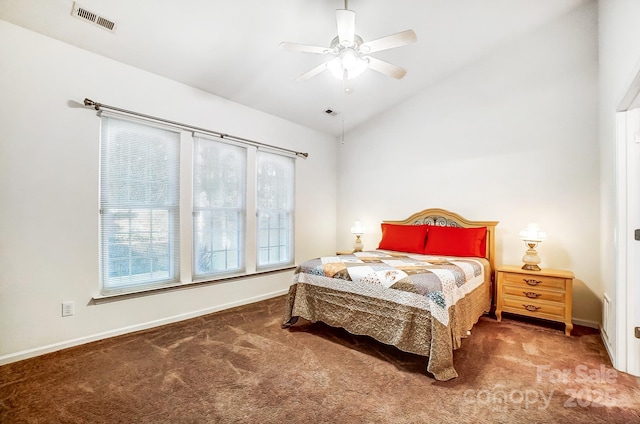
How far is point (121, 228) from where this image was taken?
9.39 feet

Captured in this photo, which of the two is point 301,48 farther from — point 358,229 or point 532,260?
point 532,260

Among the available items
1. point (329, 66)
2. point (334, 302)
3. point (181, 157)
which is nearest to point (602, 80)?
point (329, 66)

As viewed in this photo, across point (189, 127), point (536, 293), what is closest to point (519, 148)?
point (536, 293)

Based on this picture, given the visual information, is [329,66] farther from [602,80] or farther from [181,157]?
[602,80]

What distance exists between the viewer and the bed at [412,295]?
2117mm

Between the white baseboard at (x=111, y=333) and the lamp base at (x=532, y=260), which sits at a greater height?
the lamp base at (x=532, y=260)

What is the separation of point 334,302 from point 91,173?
251 cm

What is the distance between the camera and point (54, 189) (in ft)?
8.09

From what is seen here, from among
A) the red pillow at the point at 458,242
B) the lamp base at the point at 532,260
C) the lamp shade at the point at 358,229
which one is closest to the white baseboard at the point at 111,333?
A: the lamp shade at the point at 358,229

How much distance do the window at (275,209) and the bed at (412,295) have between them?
133 cm

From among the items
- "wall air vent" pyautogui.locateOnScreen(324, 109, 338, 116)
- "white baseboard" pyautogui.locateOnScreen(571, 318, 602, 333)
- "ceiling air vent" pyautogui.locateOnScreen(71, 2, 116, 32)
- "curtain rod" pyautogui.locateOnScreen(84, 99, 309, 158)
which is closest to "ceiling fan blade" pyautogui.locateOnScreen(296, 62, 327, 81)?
"curtain rod" pyautogui.locateOnScreen(84, 99, 309, 158)

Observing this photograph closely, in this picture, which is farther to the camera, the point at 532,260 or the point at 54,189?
the point at 532,260

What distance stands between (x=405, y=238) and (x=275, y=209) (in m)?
1.89

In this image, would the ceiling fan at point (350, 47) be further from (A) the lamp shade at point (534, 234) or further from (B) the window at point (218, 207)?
(A) the lamp shade at point (534, 234)
